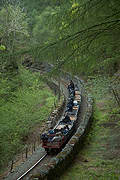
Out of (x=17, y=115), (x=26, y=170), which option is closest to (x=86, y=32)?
(x=26, y=170)

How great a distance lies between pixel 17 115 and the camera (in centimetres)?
1867

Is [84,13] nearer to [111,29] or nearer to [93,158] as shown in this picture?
[111,29]

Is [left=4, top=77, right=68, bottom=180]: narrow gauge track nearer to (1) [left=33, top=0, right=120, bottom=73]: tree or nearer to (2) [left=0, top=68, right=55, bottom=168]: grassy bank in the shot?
(2) [left=0, top=68, right=55, bottom=168]: grassy bank

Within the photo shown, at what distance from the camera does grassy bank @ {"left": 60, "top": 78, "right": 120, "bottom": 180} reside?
8050 mm

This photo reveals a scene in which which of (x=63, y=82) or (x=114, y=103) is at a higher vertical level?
(x=63, y=82)

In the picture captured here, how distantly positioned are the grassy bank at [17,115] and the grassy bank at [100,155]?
4525 mm

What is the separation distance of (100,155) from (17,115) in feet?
34.3

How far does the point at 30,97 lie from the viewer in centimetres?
2416

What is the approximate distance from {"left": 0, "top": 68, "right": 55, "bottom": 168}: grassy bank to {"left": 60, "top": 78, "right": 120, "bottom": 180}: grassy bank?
14.8ft

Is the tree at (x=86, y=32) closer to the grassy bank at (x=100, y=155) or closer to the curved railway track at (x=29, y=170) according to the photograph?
the grassy bank at (x=100, y=155)

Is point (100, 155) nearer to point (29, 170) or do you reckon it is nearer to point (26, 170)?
point (29, 170)

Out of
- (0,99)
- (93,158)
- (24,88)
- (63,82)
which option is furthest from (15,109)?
(63,82)

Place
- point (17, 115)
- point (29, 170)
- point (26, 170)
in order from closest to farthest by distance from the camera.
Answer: point (29, 170) < point (26, 170) < point (17, 115)

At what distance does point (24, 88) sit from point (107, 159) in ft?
61.3
